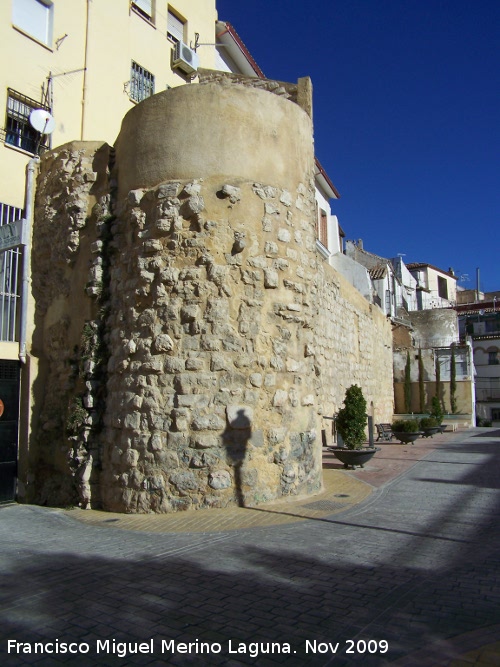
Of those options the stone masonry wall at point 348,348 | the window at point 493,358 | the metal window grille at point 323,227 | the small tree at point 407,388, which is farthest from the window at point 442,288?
the metal window grille at point 323,227

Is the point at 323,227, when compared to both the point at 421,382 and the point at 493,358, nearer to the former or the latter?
the point at 421,382

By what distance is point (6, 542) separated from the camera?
6973 mm

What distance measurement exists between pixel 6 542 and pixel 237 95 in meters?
7.46

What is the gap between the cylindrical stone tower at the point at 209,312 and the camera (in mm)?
8289

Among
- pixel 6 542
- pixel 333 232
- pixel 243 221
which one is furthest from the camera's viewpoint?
pixel 333 232

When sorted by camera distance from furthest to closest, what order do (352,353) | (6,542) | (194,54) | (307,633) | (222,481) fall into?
(352,353)
(194,54)
(222,481)
(6,542)
(307,633)

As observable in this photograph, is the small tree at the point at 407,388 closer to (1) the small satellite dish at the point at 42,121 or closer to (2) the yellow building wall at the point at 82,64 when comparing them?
(2) the yellow building wall at the point at 82,64

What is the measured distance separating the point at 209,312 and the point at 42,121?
5801 millimetres

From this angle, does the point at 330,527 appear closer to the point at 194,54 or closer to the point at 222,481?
the point at 222,481

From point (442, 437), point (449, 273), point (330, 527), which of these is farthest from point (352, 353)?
point (449, 273)

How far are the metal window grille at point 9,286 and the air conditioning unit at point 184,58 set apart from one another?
25.4 feet

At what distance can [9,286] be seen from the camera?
34.9ft

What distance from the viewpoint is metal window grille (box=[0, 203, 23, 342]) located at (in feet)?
34.4

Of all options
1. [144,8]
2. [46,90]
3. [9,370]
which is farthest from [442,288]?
[9,370]
